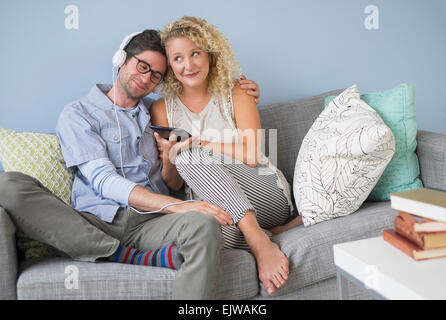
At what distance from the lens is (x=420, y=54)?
251 centimetres

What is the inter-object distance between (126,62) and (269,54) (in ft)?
2.64

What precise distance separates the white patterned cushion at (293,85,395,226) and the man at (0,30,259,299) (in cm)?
34

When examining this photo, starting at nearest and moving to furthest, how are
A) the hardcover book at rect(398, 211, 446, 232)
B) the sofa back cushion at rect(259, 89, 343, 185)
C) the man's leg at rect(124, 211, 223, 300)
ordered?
the hardcover book at rect(398, 211, 446, 232) < the man's leg at rect(124, 211, 223, 300) < the sofa back cushion at rect(259, 89, 343, 185)

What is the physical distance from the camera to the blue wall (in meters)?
1.98

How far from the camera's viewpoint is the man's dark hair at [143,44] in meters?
1.79

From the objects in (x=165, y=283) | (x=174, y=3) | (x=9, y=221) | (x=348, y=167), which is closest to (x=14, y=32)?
(x=174, y=3)

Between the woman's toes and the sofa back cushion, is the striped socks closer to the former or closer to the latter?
the woman's toes

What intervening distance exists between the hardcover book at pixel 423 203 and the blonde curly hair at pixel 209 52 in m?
1.02

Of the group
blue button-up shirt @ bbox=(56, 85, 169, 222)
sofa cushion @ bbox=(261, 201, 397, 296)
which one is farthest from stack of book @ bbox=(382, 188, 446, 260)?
blue button-up shirt @ bbox=(56, 85, 169, 222)

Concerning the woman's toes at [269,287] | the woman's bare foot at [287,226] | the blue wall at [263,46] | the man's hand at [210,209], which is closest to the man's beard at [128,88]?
the blue wall at [263,46]

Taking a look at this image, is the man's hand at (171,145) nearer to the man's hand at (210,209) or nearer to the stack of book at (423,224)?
the man's hand at (210,209)

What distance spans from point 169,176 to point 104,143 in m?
0.30

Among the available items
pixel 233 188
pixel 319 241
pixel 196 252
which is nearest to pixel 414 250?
pixel 319 241

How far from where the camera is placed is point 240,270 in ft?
4.49
